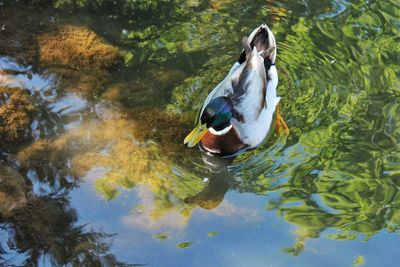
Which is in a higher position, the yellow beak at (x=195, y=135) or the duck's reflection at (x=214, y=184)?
the yellow beak at (x=195, y=135)

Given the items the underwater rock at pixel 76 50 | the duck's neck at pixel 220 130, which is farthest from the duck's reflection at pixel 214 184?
the underwater rock at pixel 76 50

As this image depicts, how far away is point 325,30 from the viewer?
20.8 feet

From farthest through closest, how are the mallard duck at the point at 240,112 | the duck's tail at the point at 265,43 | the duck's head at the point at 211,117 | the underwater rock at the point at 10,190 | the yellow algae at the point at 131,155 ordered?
the duck's tail at the point at 265,43
the mallard duck at the point at 240,112
the duck's head at the point at 211,117
the yellow algae at the point at 131,155
the underwater rock at the point at 10,190

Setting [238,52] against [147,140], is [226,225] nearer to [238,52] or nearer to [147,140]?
[147,140]

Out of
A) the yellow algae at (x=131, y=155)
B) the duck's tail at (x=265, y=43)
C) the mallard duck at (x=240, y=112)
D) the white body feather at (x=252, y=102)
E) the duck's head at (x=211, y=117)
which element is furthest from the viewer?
the duck's tail at (x=265, y=43)

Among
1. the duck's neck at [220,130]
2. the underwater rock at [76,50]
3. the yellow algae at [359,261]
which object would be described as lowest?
the yellow algae at [359,261]

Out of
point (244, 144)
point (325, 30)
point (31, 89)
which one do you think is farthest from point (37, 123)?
point (325, 30)

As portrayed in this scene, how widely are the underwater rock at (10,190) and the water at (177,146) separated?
0.01 meters

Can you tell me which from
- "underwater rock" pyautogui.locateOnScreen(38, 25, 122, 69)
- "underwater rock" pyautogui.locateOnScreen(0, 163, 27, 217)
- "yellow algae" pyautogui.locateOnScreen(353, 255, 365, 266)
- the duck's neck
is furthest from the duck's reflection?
"underwater rock" pyautogui.locateOnScreen(38, 25, 122, 69)

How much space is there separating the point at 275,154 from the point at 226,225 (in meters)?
0.86

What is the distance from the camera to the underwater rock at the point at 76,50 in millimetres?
5418

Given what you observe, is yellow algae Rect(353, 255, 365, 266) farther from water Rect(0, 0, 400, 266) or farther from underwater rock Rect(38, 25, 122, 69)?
underwater rock Rect(38, 25, 122, 69)

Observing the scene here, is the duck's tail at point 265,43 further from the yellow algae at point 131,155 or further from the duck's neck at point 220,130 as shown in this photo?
the yellow algae at point 131,155

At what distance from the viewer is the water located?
4.19 m
